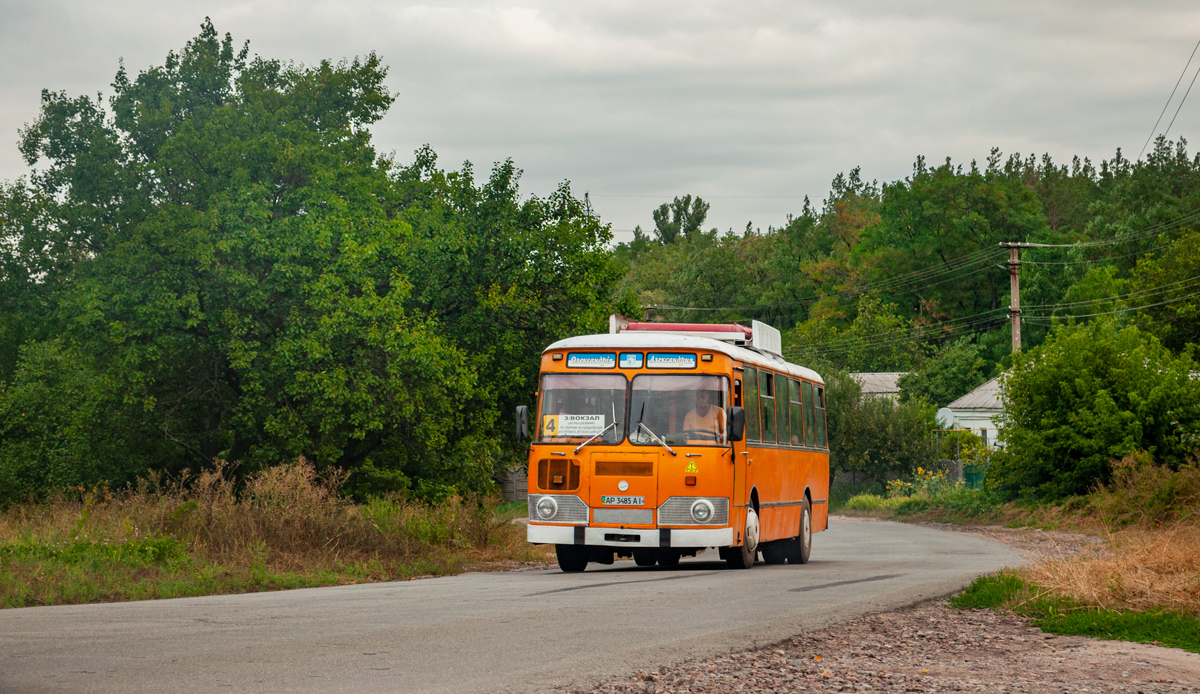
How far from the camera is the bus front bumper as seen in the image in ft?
57.4

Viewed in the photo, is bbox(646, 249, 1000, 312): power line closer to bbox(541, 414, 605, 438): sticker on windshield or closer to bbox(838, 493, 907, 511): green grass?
bbox(838, 493, 907, 511): green grass

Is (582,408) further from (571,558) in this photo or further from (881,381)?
(881,381)

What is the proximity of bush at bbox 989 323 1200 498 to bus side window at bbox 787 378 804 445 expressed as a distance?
15185mm

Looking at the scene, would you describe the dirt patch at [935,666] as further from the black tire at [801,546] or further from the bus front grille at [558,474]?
the black tire at [801,546]

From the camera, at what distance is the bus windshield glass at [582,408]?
18.0 m

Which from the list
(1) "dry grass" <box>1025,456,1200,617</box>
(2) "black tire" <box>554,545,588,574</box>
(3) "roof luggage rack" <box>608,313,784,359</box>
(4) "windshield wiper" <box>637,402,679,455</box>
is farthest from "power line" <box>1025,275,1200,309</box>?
(4) "windshield wiper" <box>637,402,679,455</box>

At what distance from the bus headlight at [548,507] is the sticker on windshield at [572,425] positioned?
89 centimetres

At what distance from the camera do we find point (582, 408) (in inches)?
715

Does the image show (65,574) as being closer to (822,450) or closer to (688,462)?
(688,462)

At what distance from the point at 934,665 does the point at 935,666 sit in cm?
5

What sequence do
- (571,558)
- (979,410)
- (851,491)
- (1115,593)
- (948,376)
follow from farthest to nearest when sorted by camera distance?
1. (948,376)
2. (979,410)
3. (851,491)
4. (571,558)
5. (1115,593)

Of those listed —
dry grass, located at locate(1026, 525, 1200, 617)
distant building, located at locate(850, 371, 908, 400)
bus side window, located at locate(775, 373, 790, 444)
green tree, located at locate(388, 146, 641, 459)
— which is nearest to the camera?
dry grass, located at locate(1026, 525, 1200, 617)

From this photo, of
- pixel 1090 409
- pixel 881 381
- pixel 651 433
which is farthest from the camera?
pixel 881 381

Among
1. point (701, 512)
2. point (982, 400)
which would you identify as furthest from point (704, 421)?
point (982, 400)
